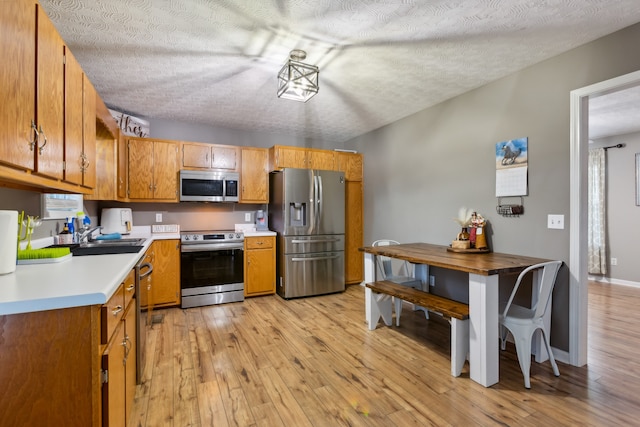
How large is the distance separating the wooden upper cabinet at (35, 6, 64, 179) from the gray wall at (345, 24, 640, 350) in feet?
9.94

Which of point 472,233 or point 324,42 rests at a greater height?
point 324,42

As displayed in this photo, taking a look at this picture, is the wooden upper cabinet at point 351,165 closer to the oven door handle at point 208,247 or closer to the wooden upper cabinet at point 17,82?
the oven door handle at point 208,247

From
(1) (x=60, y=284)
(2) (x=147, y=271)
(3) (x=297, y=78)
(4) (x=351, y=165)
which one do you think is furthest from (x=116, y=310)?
(4) (x=351, y=165)

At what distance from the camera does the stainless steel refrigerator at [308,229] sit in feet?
13.3

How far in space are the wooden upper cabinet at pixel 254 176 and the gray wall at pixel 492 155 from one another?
5.61ft

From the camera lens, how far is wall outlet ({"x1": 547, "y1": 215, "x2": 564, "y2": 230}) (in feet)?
7.81

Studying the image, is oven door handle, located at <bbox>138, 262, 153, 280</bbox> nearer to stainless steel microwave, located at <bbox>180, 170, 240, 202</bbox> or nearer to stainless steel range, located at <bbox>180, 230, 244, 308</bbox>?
stainless steel range, located at <bbox>180, 230, 244, 308</bbox>

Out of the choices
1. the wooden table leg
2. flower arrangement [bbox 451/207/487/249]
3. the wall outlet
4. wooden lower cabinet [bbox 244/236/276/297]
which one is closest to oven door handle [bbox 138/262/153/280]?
wooden lower cabinet [bbox 244/236/276/297]

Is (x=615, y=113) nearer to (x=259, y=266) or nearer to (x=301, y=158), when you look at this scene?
(x=301, y=158)

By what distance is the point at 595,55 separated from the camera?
2.20 metres

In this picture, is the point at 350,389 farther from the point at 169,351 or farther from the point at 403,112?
the point at 403,112

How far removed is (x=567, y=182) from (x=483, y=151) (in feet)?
2.59

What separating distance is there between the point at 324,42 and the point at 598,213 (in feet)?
17.8

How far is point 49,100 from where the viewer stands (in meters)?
1.42
